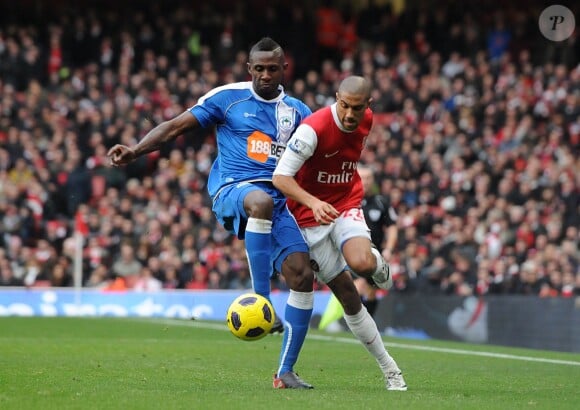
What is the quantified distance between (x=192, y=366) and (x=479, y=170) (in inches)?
530

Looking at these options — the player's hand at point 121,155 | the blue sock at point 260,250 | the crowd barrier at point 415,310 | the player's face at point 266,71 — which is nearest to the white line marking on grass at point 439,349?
the crowd barrier at point 415,310

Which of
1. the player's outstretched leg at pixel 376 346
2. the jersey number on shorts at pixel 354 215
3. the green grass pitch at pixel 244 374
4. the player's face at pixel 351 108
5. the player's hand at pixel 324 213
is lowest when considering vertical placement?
the green grass pitch at pixel 244 374

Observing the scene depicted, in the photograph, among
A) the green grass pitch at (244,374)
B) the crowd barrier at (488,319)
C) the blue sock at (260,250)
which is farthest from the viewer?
the crowd barrier at (488,319)

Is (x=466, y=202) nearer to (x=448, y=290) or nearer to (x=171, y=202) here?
(x=448, y=290)

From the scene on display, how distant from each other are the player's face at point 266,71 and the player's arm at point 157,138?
516mm

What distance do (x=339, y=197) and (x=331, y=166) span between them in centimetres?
25

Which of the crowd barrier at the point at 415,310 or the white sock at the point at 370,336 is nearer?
the white sock at the point at 370,336

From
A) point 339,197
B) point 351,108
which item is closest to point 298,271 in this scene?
point 339,197

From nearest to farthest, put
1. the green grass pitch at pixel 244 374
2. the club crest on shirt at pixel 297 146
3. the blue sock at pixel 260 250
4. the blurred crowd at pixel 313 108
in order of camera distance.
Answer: the green grass pitch at pixel 244 374
the club crest on shirt at pixel 297 146
the blue sock at pixel 260 250
the blurred crowd at pixel 313 108

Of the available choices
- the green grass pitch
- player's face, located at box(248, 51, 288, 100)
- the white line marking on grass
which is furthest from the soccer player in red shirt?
the white line marking on grass

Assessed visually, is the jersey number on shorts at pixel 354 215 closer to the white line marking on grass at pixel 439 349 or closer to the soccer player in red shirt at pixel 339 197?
the soccer player in red shirt at pixel 339 197

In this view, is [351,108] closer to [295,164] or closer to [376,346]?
[295,164]

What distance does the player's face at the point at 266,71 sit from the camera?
8461 millimetres

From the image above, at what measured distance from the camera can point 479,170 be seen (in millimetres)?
22234
